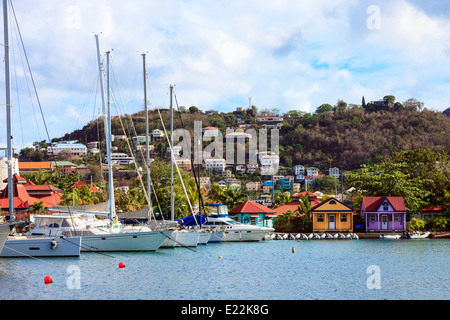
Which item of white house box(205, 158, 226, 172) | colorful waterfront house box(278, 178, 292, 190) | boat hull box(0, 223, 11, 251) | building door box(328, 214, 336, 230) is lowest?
building door box(328, 214, 336, 230)

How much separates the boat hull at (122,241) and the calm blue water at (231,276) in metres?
0.96

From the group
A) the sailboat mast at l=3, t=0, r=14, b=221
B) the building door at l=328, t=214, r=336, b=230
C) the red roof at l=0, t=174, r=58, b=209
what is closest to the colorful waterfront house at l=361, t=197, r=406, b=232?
the building door at l=328, t=214, r=336, b=230

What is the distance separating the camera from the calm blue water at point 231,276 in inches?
1056

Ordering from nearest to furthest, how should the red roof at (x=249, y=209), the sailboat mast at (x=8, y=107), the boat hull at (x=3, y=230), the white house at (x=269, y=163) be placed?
the boat hull at (x=3, y=230) < the sailboat mast at (x=8, y=107) < the red roof at (x=249, y=209) < the white house at (x=269, y=163)

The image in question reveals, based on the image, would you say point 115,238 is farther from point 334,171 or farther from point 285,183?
point 334,171

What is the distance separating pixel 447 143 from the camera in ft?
592

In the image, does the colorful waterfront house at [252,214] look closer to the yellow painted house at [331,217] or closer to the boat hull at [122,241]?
the yellow painted house at [331,217]

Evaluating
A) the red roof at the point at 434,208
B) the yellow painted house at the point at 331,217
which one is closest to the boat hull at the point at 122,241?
the yellow painted house at the point at 331,217

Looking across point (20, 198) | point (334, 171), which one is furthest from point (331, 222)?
point (334, 171)

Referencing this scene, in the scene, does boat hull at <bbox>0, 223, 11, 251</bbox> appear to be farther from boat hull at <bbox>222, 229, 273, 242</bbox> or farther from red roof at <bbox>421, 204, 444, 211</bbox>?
red roof at <bbox>421, 204, 444, 211</bbox>

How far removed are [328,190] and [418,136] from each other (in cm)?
5831

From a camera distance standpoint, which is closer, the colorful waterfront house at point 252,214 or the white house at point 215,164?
the colorful waterfront house at point 252,214

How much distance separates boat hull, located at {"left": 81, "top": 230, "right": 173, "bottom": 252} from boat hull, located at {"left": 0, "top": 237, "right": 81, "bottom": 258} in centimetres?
281

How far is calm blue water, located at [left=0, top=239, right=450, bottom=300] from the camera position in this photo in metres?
26.8
